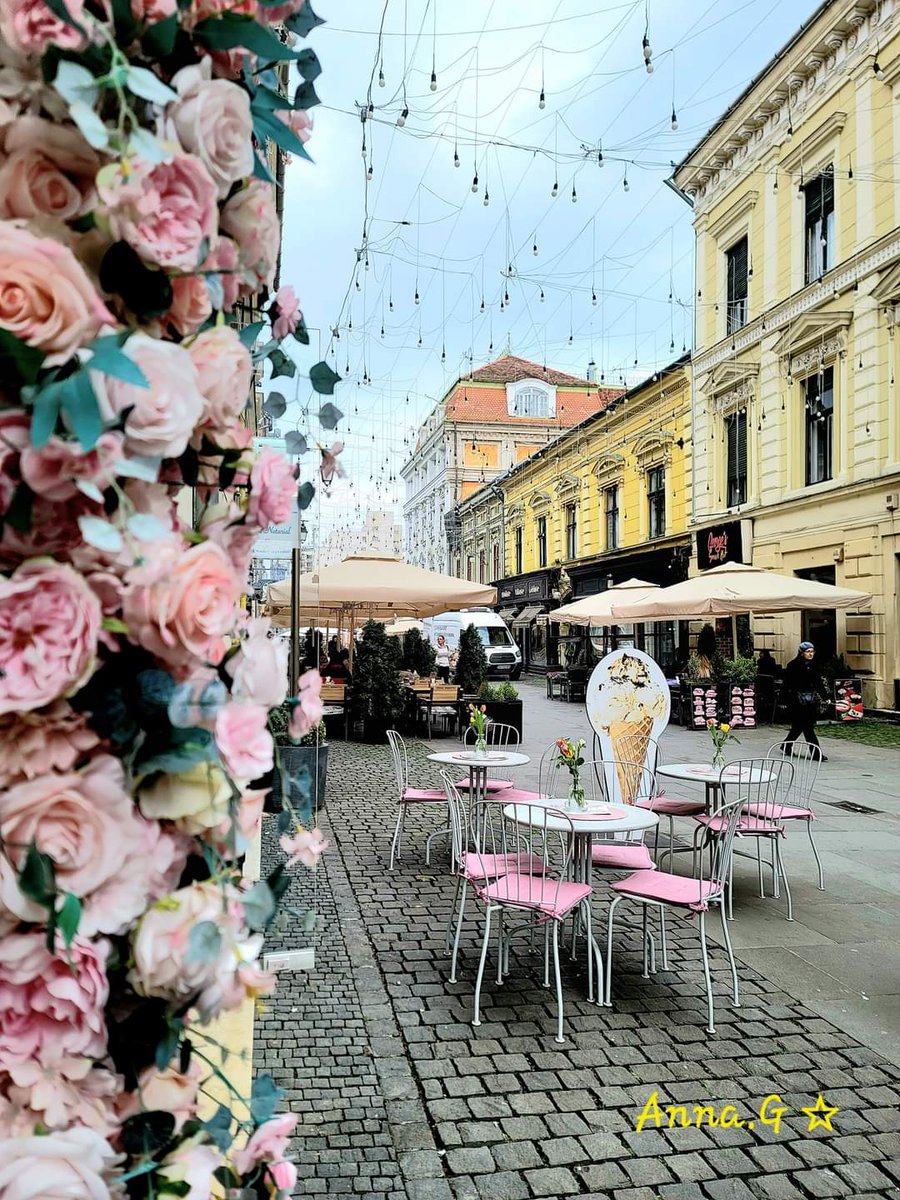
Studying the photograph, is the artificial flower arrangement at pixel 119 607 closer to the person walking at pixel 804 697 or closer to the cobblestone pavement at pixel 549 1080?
the cobblestone pavement at pixel 549 1080

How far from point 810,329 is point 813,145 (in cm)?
367

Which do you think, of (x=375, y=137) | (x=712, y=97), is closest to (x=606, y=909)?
(x=375, y=137)

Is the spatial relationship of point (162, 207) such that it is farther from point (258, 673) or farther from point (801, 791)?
point (801, 791)

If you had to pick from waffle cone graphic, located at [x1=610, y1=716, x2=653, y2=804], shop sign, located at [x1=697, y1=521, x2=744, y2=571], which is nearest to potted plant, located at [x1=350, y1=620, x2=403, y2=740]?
waffle cone graphic, located at [x1=610, y1=716, x2=653, y2=804]

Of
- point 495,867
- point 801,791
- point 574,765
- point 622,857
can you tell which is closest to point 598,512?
point 801,791

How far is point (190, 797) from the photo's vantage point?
1028mm

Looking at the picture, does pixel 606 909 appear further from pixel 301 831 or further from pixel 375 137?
pixel 375 137

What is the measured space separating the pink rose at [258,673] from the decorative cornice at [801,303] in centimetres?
1762

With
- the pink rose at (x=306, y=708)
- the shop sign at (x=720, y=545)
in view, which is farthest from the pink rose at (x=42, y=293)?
the shop sign at (x=720, y=545)

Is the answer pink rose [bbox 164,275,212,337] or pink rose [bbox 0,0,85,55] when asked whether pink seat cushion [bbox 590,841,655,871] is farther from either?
→ pink rose [bbox 0,0,85,55]

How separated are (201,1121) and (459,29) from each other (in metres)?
7.34

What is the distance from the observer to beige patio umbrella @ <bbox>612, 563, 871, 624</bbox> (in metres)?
14.3

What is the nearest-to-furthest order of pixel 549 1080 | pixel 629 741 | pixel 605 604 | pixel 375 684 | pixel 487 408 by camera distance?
pixel 549 1080, pixel 629 741, pixel 375 684, pixel 605 604, pixel 487 408

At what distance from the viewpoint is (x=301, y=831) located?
1368 millimetres
